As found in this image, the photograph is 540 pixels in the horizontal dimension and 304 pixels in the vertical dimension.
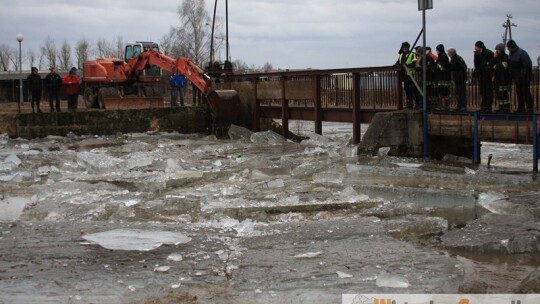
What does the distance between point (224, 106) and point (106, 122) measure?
454cm

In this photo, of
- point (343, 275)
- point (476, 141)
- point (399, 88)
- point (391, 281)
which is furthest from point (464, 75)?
point (391, 281)

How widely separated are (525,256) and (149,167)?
31.5 ft

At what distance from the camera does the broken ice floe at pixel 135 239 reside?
7.77m

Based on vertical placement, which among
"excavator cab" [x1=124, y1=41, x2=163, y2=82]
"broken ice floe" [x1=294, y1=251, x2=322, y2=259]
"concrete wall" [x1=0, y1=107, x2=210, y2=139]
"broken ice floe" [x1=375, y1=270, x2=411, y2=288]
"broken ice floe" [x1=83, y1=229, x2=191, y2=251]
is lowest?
"broken ice floe" [x1=375, y1=270, x2=411, y2=288]

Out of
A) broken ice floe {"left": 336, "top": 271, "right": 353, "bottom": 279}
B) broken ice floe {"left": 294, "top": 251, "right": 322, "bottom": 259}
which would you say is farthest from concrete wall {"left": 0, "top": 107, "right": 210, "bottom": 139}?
broken ice floe {"left": 336, "top": 271, "right": 353, "bottom": 279}

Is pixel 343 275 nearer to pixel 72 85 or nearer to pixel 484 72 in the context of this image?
pixel 484 72

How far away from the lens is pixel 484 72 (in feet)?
46.2

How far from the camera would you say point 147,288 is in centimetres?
620

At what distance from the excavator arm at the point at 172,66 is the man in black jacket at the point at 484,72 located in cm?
1255

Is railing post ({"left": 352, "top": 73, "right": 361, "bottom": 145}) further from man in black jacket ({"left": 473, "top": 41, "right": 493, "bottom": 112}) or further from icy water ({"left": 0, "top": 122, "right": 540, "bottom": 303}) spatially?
man in black jacket ({"left": 473, "top": 41, "right": 493, "bottom": 112})

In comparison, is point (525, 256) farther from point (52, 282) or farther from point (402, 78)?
point (402, 78)

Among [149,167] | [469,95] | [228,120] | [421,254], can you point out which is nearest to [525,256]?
[421,254]

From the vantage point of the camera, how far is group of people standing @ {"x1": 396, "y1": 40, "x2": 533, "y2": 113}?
43.0ft

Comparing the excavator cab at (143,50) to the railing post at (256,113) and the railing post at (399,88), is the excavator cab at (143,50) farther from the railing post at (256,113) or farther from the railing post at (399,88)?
the railing post at (399,88)
